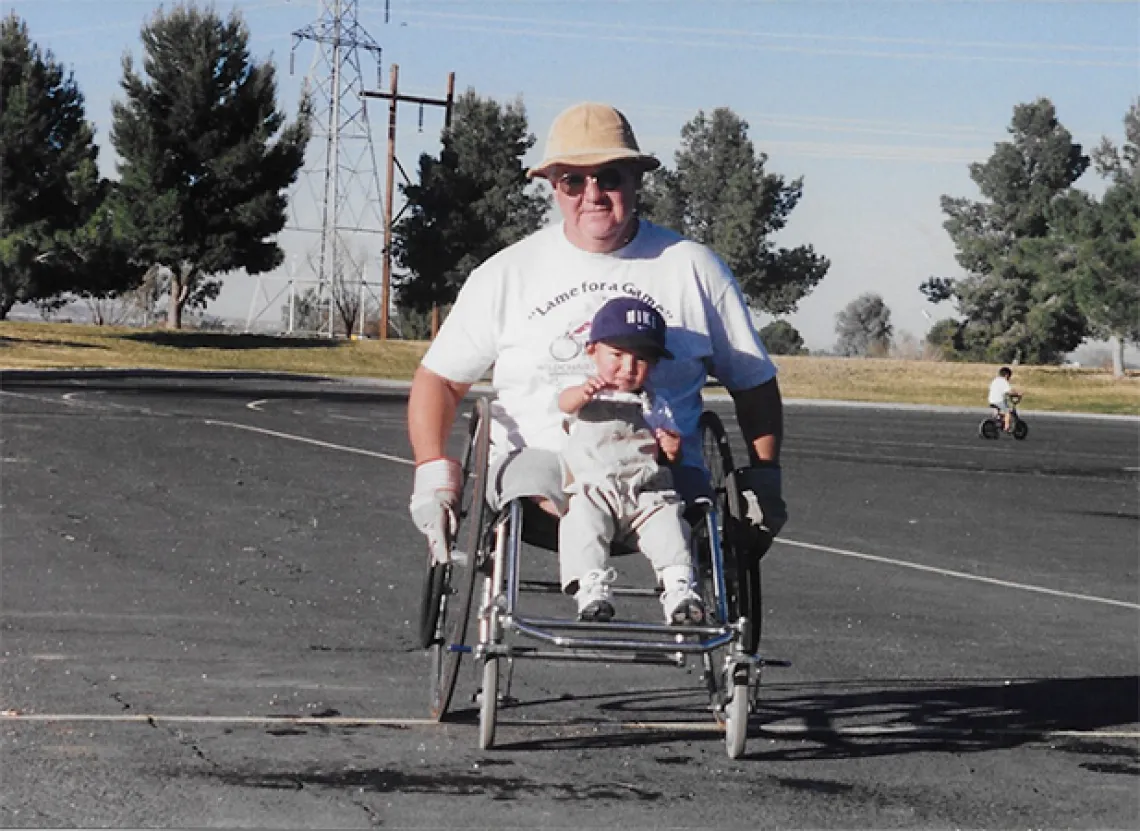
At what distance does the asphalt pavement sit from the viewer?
5.73m

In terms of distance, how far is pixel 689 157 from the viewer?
10750cm

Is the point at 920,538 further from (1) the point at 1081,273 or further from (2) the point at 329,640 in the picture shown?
(1) the point at 1081,273

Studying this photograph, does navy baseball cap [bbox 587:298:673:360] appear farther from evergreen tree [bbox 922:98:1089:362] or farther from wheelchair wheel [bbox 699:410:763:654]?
evergreen tree [bbox 922:98:1089:362]

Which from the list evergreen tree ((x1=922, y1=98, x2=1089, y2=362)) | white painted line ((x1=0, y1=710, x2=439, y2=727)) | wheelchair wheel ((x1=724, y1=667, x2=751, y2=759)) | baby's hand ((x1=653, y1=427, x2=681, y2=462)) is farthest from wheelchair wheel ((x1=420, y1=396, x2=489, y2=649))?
evergreen tree ((x1=922, y1=98, x2=1089, y2=362))

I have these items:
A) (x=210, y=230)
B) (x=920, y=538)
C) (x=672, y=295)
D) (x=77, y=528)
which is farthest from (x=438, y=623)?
(x=210, y=230)

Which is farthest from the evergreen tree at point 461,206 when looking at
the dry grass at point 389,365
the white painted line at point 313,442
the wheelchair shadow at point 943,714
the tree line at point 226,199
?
the wheelchair shadow at point 943,714

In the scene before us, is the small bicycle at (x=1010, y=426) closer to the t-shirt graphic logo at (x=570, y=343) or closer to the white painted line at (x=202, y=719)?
the white painted line at (x=202, y=719)

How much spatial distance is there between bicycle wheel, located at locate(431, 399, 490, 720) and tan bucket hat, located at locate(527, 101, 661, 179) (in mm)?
879

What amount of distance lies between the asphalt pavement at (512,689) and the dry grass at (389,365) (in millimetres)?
43102

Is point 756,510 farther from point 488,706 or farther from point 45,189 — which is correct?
point 45,189

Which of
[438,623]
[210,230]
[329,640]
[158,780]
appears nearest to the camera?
[158,780]

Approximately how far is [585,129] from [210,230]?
69.0m

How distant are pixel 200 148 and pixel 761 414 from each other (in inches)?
2721

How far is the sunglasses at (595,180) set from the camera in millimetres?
6660
